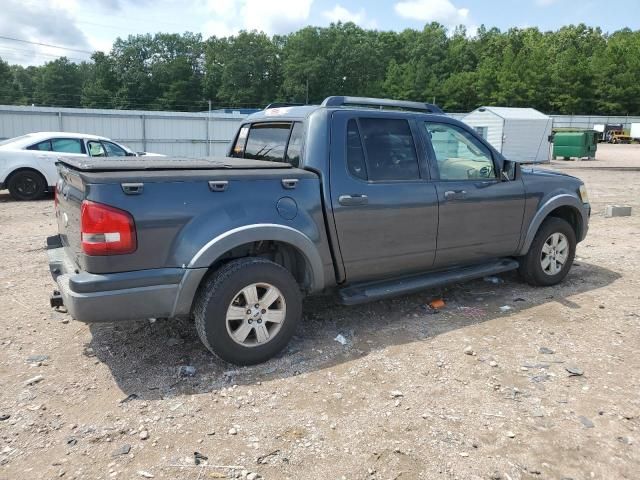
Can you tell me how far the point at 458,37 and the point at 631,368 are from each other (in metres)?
107

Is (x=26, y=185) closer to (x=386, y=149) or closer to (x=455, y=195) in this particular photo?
(x=386, y=149)

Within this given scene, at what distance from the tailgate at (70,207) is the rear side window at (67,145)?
8998 mm

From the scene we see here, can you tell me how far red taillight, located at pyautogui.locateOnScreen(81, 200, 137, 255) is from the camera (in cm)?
326

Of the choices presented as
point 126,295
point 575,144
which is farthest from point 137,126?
point 575,144

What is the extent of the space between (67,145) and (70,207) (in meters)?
9.81

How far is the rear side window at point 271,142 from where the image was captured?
4379 millimetres

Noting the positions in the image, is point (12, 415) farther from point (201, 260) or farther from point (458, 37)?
point (458, 37)

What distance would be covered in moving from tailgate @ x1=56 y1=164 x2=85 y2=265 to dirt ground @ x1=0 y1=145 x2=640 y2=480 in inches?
34.1

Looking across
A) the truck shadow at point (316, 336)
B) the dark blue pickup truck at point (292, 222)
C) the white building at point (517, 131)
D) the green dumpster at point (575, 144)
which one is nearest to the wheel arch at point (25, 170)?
the dark blue pickup truck at point (292, 222)

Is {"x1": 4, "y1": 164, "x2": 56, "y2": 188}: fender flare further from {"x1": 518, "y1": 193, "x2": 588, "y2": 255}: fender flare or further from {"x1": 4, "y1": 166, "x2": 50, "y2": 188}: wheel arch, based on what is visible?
{"x1": 518, "y1": 193, "x2": 588, "y2": 255}: fender flare

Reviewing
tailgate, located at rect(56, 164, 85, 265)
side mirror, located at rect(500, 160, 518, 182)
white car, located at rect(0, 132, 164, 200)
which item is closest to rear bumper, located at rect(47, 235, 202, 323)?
tailgate, located at rect(56, 164, 85, 265)

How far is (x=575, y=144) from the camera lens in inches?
1252

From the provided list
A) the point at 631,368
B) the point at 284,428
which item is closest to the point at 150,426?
the point at 284,428

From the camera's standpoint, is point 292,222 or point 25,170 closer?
point 292,222
